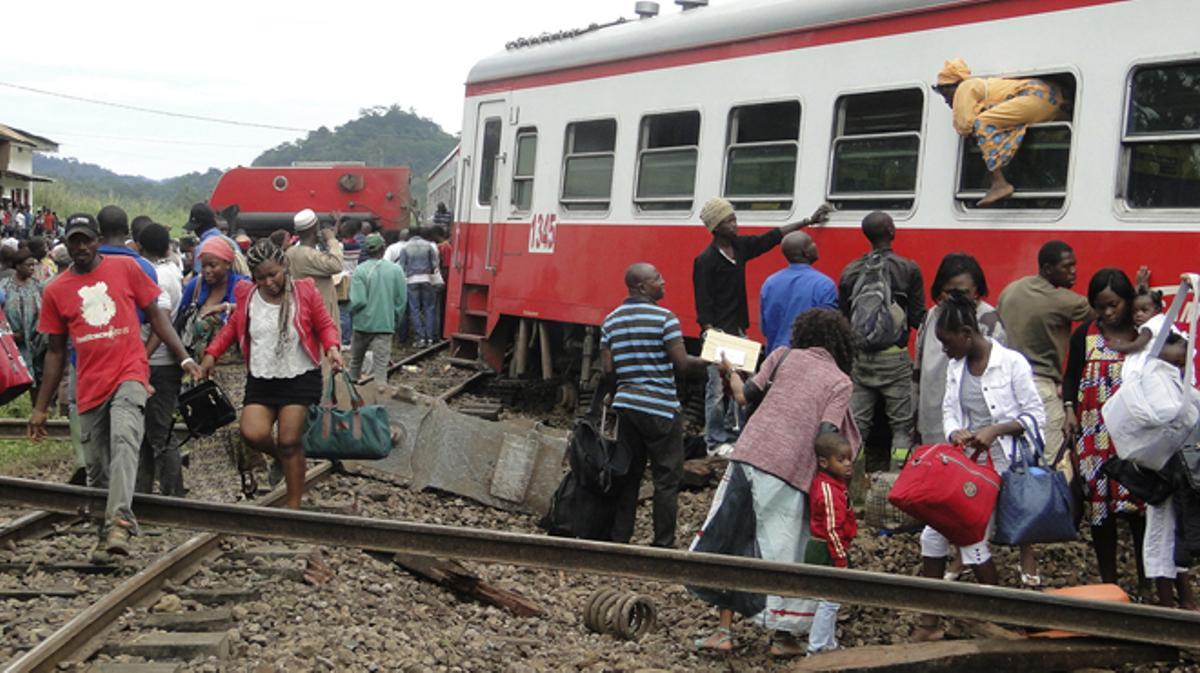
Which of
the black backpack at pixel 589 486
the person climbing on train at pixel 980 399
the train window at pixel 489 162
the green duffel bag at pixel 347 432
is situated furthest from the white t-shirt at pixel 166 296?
the train window at pixel 489 162

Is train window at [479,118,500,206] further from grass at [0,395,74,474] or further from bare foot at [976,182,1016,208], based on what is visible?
bare foot at [976,182,1016,208]

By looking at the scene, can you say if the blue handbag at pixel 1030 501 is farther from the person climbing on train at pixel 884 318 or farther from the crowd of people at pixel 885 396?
the person climbing on train at pixel 884 318

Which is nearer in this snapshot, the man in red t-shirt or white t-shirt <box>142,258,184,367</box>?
the man in red t-shirt

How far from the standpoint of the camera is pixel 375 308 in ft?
42.3

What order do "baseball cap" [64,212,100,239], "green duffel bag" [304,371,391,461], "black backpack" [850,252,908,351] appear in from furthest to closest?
"black backpack" [850,252,908,351] → "green duffel bag" [304,371,391,461] → "baseball cap" [64,212,100,239]

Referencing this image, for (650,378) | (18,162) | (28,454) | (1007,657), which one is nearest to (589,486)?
(650,378)

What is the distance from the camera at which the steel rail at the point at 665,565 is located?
5.64 metres

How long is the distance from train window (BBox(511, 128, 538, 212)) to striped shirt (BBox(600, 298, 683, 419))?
5844mm

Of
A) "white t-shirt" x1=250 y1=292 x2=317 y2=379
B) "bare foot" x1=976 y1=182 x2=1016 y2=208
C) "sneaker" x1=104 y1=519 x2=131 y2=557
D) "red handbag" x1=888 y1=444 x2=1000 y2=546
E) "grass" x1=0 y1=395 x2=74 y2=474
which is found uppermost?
"bare foot" x1=976 y1=182 x2=1016 y2=208

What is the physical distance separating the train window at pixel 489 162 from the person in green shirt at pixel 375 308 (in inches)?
70.9

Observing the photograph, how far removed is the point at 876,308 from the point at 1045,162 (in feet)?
4.16

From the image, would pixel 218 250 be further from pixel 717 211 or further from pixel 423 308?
pixel 423 308

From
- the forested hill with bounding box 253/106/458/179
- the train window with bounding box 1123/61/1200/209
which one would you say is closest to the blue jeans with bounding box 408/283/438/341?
the train window with bounding box 1123/61/1200/209

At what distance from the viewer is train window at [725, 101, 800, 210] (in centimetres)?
1031
